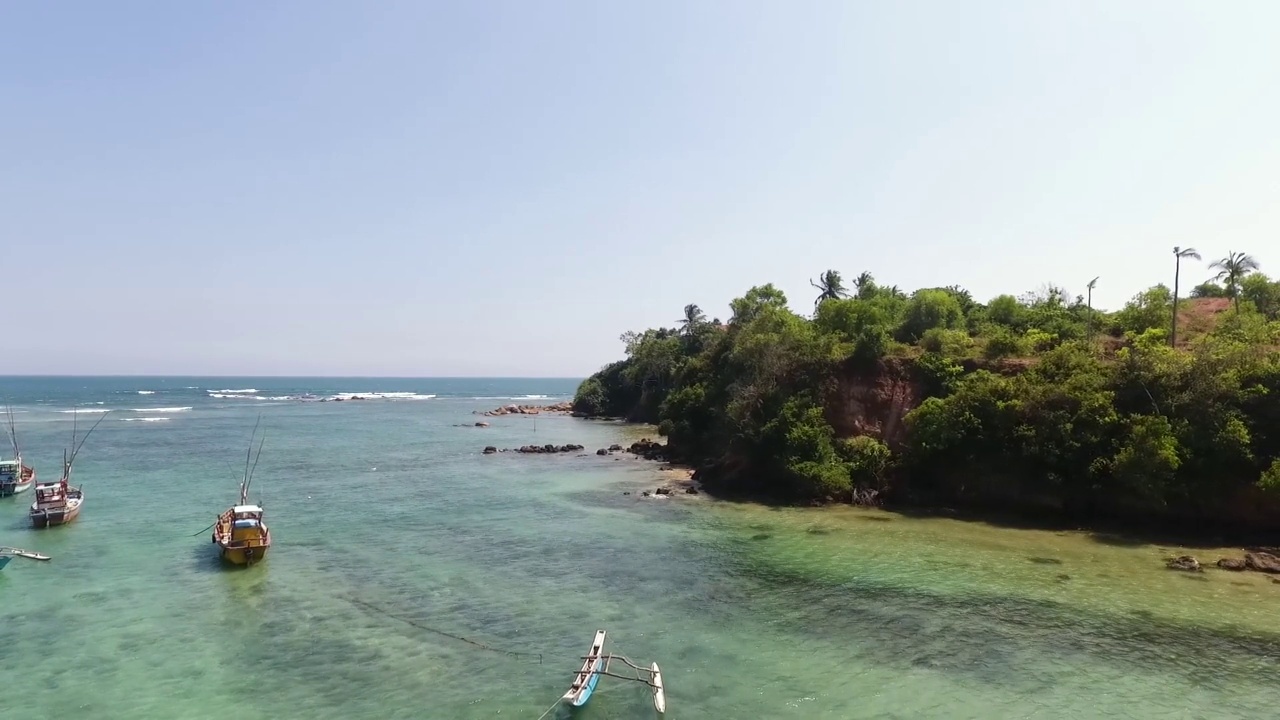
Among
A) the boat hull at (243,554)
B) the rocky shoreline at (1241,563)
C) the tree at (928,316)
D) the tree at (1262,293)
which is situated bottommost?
the boat hull at (243,554)

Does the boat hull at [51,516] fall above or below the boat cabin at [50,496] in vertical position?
below

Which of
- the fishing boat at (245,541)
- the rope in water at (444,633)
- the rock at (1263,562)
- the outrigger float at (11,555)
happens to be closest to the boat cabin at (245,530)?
the fishing boat at (245,541)

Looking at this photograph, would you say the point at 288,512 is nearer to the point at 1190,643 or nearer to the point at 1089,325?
the point at 1190,643

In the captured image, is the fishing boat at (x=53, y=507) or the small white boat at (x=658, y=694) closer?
the small white boat at (x=658, y=694)

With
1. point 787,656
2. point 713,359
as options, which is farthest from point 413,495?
point 787,656

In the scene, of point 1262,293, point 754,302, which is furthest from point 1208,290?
point 754,302

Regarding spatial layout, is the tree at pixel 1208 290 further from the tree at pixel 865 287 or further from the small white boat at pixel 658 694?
the small white boat at pixel 658 694

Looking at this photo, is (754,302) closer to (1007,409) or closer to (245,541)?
(1007,409)

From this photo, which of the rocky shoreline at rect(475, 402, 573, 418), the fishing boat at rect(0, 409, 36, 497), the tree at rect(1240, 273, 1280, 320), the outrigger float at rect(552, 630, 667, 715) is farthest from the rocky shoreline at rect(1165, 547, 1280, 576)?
the rocky shoreline at rect(475, 402, 573, 418)
